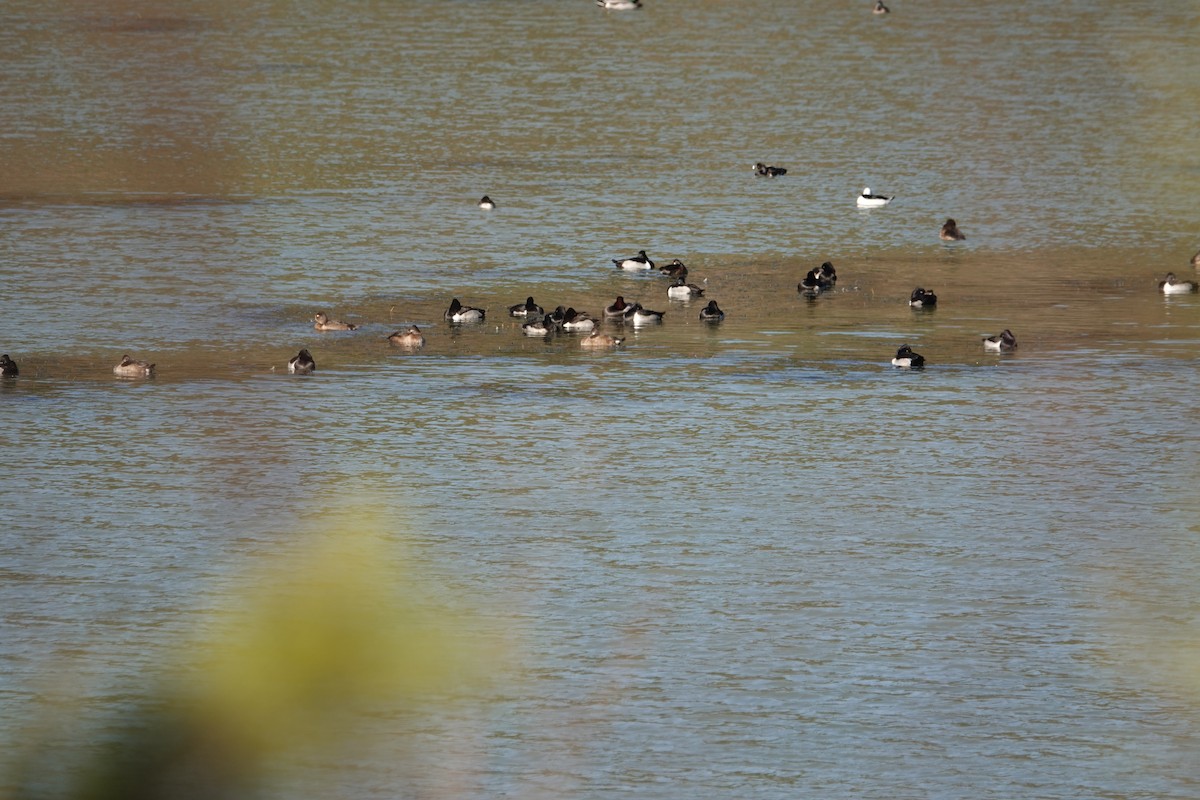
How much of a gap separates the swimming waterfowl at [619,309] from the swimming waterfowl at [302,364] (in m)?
4.86

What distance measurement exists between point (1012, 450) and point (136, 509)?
9.09m

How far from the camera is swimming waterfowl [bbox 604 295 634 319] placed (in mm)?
29844

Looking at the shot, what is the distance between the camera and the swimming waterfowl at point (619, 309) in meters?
29.8

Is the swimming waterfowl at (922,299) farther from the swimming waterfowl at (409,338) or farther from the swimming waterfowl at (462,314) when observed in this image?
the swimming waterfowl at (409,338)

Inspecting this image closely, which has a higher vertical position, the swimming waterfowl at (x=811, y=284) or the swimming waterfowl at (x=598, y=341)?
the swimming waterfowl at (x=811, y=284)

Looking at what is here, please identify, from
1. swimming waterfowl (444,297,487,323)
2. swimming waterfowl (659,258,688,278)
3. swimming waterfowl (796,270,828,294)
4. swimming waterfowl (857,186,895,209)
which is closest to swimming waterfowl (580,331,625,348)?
swimming waterfowl (444,297,487,323)

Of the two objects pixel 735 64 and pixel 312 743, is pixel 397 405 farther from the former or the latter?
pixel 735 64

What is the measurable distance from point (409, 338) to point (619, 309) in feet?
10.3

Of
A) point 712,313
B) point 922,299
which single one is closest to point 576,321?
point 712,313

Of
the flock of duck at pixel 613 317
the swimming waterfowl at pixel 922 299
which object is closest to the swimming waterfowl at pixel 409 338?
the flock of duck at pixel 613 317

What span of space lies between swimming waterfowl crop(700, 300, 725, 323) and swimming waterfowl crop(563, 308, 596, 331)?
179 cm

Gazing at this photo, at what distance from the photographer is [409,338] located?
2841 cm

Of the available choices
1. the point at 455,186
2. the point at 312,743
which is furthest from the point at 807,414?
the point at 455,186

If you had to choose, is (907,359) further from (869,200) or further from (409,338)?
(869,200)
